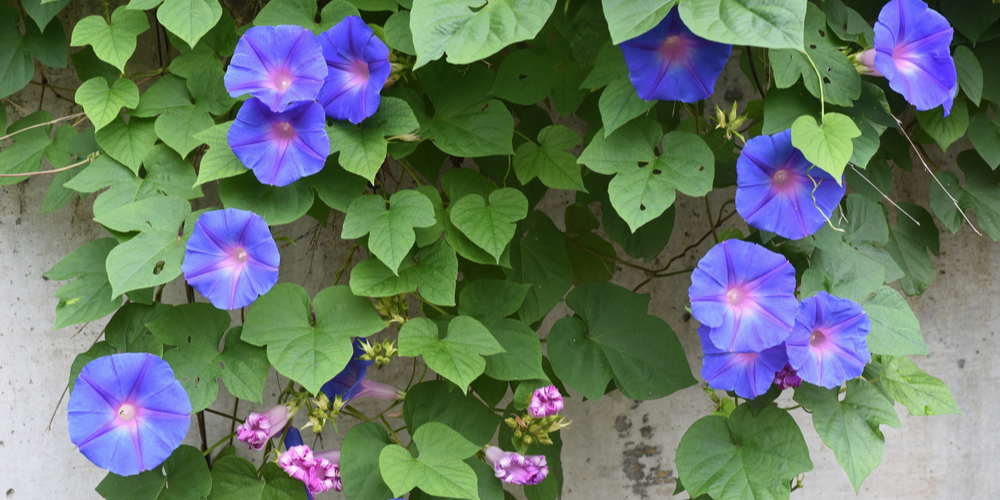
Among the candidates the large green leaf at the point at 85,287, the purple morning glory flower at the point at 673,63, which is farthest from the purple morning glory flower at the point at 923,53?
the large green leaf at the point at 85,287

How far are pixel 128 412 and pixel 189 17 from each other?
1.99 ft

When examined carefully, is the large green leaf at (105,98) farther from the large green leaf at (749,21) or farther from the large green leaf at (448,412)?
the large green leaf at (749,21)

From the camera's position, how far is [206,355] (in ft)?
3.41

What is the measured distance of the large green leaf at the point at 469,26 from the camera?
0.85 m

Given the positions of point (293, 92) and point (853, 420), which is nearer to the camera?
point (293, 92)

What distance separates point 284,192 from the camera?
1.01 metres

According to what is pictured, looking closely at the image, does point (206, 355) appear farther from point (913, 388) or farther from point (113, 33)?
point (913, 388)

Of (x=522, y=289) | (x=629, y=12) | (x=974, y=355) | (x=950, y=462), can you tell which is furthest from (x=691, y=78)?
(x=950, y=462)

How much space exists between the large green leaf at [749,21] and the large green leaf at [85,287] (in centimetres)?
99

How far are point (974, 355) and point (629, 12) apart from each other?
60.4 inches

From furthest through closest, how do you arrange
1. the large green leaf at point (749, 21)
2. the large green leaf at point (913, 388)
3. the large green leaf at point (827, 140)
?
the large green leaf at point (913, 388), the large green leaf at point (827, 140), the large green leaf at point (749, 21)

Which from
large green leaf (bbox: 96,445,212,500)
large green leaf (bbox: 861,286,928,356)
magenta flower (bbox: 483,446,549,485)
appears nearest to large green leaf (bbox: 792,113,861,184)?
large green leaf (bbox: 861,286,928,356)

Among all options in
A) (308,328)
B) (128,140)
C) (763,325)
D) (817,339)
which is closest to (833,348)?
(817,339)

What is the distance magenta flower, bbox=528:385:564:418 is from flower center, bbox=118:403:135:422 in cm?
61
